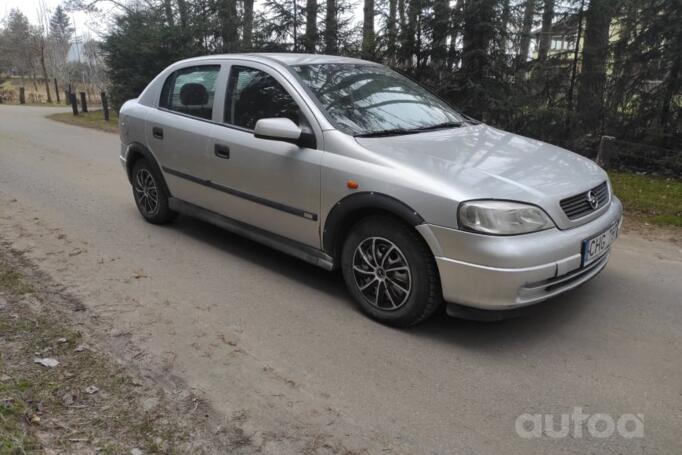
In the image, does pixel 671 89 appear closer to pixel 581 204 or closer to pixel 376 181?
pixel 581 204

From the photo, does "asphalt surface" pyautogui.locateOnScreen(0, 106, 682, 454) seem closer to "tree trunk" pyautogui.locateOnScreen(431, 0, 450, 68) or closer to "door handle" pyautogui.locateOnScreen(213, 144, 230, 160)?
"door handle" pyautogui.locateOnScreen(213, 144, 230, 160)

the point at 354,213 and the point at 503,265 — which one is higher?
the point at 354,213

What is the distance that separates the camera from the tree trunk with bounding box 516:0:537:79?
1063cm

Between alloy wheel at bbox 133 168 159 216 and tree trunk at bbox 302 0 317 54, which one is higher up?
tree trunk at bbox 302 0 317 54

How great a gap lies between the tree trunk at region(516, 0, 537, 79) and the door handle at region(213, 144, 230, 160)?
7.60 metres

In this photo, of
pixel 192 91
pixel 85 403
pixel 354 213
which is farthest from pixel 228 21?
pixel 85 403

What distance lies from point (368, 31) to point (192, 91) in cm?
902

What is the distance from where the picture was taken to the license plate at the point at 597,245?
3.64 metres

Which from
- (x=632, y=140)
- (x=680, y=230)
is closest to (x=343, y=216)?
(x=680, y=230)

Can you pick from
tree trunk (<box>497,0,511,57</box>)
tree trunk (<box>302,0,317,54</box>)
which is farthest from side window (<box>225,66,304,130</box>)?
tree trunk (<box>302,0,317,54</box>)

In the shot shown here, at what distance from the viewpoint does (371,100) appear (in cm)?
453

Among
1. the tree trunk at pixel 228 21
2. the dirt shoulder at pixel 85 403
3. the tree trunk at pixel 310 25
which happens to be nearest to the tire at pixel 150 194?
the dirt shoulder at pixel 85 403

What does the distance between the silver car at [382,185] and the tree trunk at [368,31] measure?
761 centimetres

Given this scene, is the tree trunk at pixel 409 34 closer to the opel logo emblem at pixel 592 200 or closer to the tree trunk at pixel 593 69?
the tree trunk at pixel 593 69
